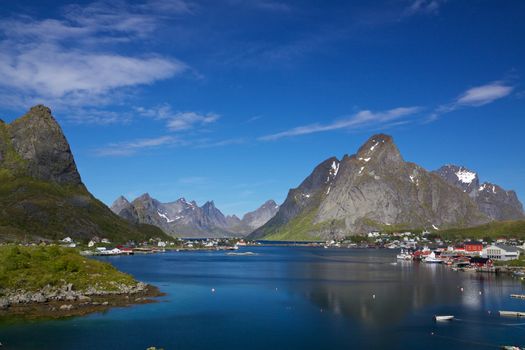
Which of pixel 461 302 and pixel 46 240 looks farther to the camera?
pixel 46 240

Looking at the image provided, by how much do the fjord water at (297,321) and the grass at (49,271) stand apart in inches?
438

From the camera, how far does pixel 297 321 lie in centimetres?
6550

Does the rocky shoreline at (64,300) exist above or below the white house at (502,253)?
below

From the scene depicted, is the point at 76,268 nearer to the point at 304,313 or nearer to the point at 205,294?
the point at 205,294

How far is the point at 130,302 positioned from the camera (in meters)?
75.2

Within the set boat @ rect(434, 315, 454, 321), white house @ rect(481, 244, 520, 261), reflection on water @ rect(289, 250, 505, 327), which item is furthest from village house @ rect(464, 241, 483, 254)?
boat @ rect(434, 315, 454, 321)

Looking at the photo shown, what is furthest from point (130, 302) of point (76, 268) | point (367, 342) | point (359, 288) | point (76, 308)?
point (359, 288)

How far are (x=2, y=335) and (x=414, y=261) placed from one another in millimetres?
148822

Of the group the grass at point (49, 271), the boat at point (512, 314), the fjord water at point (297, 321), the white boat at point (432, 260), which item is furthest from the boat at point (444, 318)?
the white boat at point (432, 260)

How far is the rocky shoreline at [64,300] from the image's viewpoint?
66238 millimetres

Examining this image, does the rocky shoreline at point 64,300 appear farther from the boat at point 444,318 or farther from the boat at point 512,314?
the boat at point 512,314

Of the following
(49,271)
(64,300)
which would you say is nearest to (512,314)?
(64,300)

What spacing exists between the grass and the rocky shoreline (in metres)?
1.44

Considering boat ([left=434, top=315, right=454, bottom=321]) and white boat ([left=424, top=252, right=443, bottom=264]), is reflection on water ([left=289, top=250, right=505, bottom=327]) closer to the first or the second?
boat ([left=434, top=315, right=454, bottom=321])
